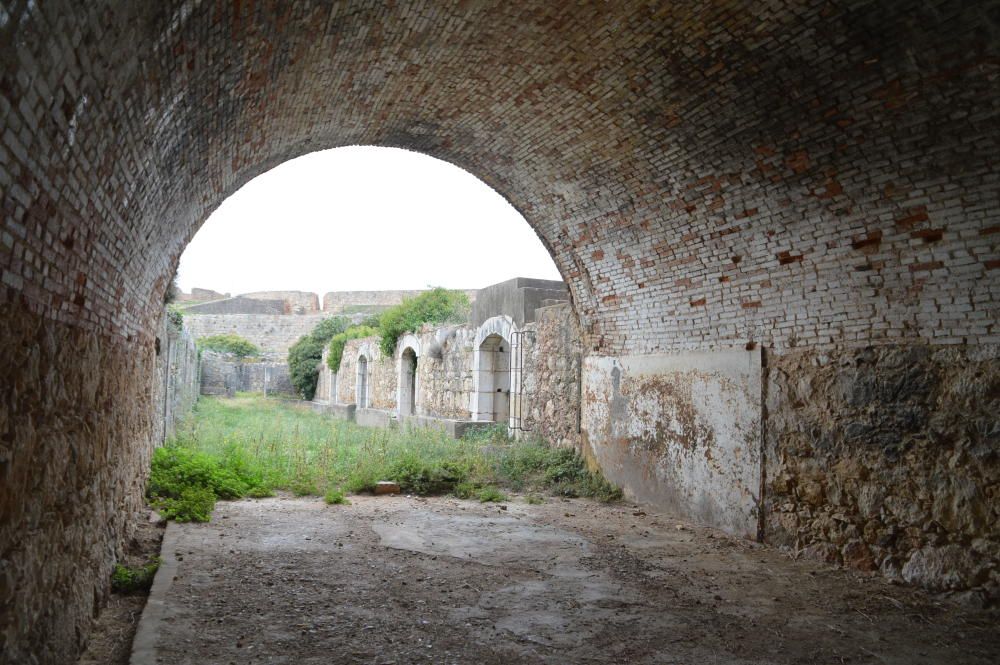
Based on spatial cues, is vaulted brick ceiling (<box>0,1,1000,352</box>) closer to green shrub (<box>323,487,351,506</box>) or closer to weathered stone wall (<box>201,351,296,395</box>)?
green shrub (<box>323,487,351,506</box>)

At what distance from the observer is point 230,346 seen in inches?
1416

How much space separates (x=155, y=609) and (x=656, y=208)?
19.2 ft

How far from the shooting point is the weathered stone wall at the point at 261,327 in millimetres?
40375

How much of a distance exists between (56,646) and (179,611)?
3.91ft

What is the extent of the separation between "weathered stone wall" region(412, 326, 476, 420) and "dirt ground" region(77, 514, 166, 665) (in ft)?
33.8

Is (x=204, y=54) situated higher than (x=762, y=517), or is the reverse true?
(x=204, y=54)

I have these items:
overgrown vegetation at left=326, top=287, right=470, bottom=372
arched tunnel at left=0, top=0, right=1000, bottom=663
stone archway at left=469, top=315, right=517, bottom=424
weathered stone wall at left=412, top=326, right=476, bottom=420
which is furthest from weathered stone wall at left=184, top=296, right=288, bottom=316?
arched tunnel at left=0, top=0, right=1000, bottom=663

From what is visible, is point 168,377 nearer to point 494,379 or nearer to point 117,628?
point 494,379

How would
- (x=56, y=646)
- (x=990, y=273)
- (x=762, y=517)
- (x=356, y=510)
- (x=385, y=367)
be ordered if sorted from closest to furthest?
(x=56, y=646)
(x=990, y=273)
(x=762, y=517)
(x=356, y=510)
(x=385, y=367)

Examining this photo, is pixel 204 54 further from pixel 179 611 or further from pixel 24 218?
pixel 179 611

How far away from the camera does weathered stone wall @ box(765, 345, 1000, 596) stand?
5.24 metres

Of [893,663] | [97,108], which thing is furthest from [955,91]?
[97,108]

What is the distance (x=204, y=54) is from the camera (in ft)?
12.5

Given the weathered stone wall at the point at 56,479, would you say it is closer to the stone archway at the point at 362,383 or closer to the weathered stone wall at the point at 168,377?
the weathered stone wall at the point at 168,377
